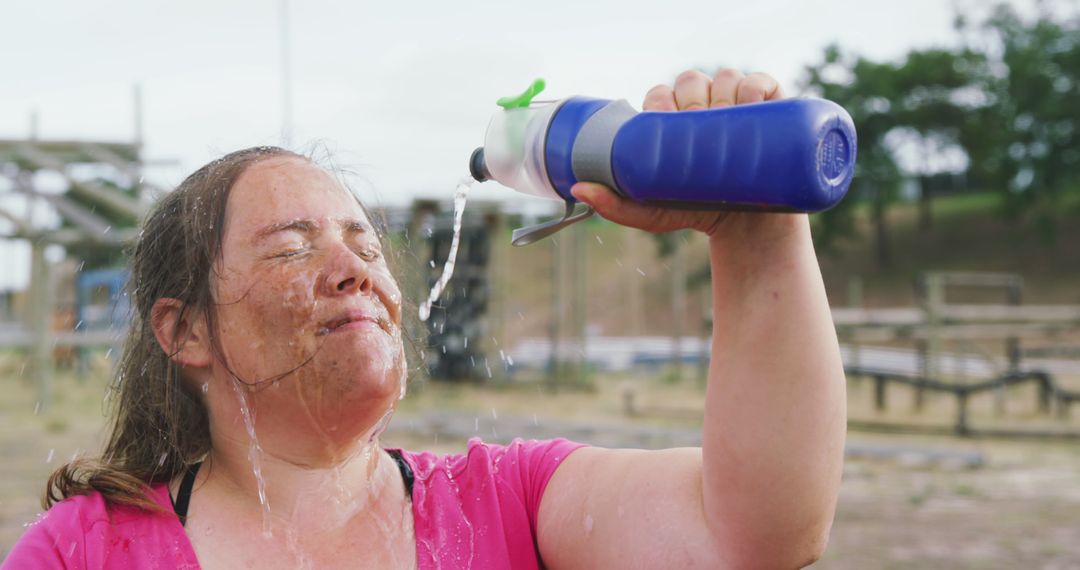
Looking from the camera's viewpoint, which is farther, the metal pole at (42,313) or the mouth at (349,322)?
the metal pole at (42,313)

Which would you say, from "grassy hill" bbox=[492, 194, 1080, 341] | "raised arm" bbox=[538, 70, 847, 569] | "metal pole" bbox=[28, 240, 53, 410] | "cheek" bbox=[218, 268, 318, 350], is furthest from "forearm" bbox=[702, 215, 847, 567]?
"grassy hill" bbox=[492, 194, 1080, 341]

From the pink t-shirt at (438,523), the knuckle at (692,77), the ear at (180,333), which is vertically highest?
the knuckle at (692,77)

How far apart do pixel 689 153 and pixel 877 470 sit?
754cm

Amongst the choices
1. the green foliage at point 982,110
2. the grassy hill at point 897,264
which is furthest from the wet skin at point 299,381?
the green foliage at point 982,110

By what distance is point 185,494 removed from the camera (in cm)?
175

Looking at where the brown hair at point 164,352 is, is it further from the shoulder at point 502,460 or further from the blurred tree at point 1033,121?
the blurred tree at point 1033,121

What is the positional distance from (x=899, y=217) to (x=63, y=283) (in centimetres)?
3633

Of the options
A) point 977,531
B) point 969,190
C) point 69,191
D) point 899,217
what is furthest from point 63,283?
point 969,190

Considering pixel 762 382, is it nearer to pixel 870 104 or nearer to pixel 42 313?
pixel 42 313

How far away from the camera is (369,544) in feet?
5.64

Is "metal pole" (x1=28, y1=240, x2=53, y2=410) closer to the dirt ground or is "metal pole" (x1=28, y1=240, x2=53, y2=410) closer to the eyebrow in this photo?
the dirt ground

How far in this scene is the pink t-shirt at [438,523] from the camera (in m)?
1.57

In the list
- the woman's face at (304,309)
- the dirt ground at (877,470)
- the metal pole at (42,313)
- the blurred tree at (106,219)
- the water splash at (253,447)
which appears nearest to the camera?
the woman's face at (304,309)

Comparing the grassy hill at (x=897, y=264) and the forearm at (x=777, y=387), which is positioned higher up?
the forearm at (x=777, y=387)
